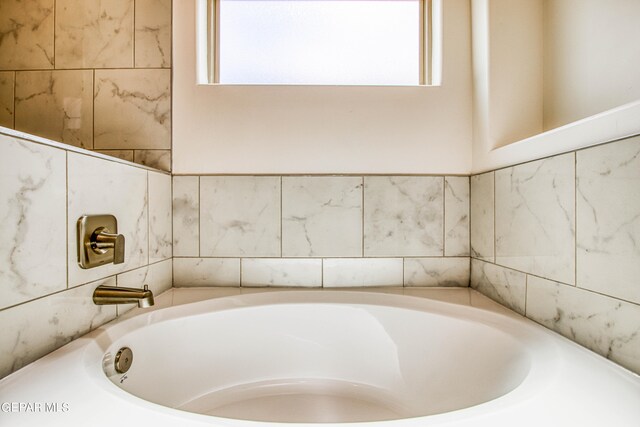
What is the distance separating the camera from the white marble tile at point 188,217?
1.24 m

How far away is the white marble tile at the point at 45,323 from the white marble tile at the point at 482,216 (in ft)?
3.79

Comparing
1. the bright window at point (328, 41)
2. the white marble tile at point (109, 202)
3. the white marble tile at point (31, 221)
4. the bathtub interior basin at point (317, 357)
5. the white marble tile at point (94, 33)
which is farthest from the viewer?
the bright window at point (328, 41)

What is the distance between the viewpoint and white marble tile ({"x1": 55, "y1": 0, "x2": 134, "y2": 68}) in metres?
1.21

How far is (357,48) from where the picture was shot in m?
1.34

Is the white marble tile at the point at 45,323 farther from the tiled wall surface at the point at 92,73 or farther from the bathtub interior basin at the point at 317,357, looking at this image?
the tiled wall surface at the point at 92,73

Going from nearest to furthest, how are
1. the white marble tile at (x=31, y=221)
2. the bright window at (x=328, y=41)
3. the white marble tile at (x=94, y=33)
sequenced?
the white marble tile at (x=31, y=221), the white marble tile at (x=94, y=33), the bright window at (x=328, y=41)

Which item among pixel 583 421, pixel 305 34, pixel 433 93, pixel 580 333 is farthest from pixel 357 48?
pixel 583 421

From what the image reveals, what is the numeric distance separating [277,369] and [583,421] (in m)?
0.83

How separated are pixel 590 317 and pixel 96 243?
3.59 feet

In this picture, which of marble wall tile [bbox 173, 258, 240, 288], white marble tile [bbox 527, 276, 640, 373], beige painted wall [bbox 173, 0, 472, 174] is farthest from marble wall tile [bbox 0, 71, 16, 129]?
white marble tile [bbox 527, 276, 640, 373]

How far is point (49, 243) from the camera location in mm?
663

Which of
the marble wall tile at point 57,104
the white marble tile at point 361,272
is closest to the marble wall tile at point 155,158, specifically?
the marble wall tile at point 57,104

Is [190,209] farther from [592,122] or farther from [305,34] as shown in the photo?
[592,122]

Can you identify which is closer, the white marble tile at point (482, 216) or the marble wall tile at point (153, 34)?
the white marble tile at point (482, 216)
